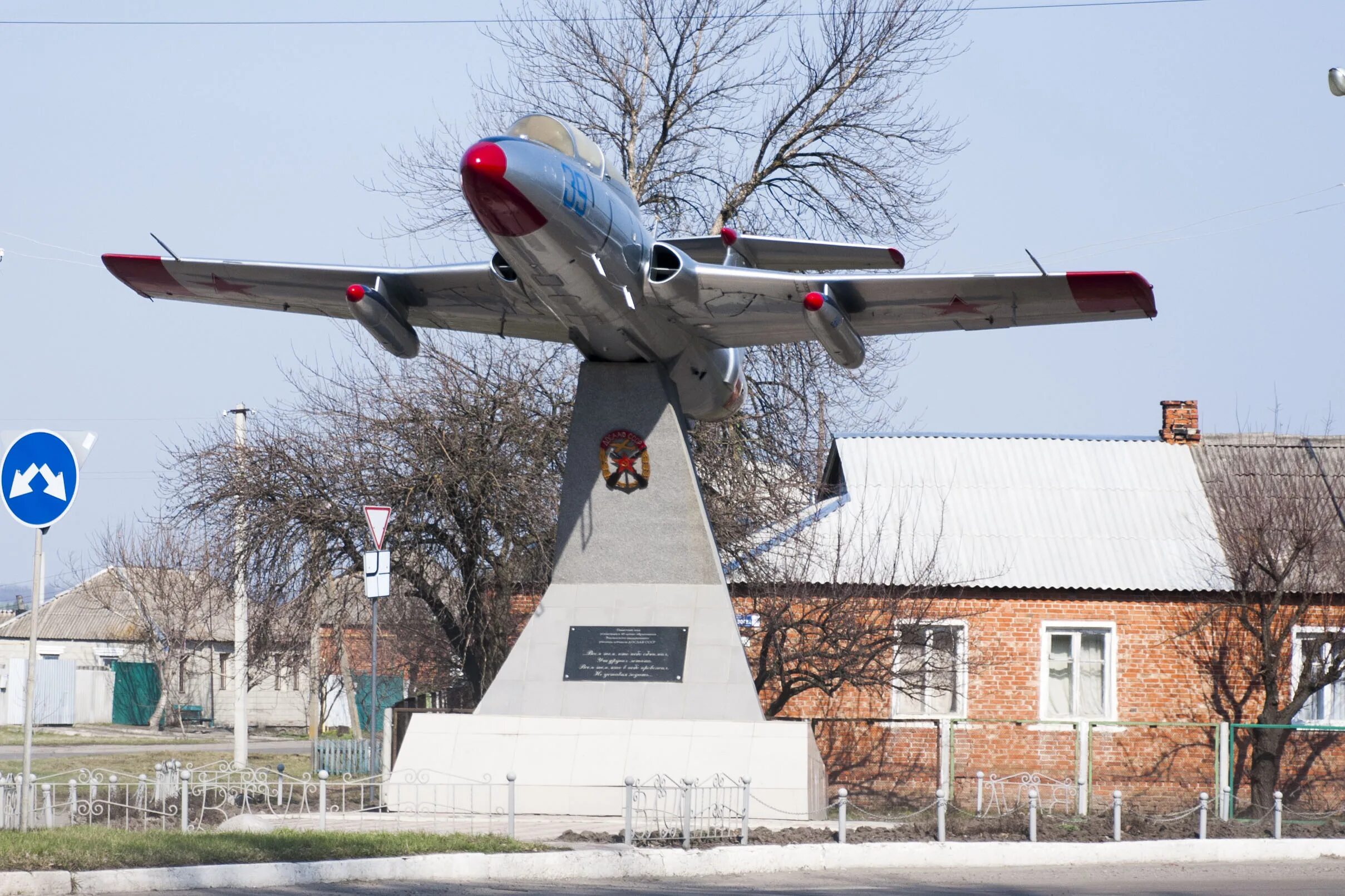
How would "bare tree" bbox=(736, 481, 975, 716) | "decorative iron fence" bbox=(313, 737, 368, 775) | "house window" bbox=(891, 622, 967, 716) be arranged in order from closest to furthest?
"bare tree" bbox=(736, 481, 975, 716)
"house window" bbox=(891, 622, 967, 716)
"decorative iron fence" bbox=(313, 737, 368, 775)

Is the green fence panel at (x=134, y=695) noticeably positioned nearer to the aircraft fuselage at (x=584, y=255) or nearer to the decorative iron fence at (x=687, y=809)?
the aircraft fuselage at (x=584, y=255)

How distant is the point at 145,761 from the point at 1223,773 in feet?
59.8

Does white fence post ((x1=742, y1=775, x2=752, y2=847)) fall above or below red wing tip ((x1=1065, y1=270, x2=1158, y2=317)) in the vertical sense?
below

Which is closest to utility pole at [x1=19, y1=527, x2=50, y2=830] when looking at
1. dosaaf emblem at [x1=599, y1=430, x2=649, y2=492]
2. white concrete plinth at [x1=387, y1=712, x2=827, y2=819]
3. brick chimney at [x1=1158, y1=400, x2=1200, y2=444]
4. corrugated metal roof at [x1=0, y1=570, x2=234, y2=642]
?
white concrete plinth at [x1=387, y1=712, x2=827, y2=819]

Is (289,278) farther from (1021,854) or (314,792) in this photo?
(1021,854)

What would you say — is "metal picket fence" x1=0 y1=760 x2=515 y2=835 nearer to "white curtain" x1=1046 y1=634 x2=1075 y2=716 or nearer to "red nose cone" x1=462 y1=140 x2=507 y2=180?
"red nose cone" x1=462 y1=140 x2=507 y2=180

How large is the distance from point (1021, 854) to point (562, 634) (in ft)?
15.8

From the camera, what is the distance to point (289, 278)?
47.0ft

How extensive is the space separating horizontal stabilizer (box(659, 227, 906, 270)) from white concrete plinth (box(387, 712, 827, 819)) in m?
4.52

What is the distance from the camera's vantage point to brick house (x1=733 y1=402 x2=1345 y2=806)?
20.5 m

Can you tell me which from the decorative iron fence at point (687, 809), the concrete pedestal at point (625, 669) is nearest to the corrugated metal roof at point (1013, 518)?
the concrete pedestal at point (625, 669)

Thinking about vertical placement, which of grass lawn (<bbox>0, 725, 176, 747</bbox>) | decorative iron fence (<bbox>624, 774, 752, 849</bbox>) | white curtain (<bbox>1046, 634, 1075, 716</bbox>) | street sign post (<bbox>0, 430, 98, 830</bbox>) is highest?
street sign post (<bbox>0, 430, 98, 830</bbox>)

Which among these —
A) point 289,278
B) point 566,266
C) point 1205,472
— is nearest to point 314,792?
point 289,278

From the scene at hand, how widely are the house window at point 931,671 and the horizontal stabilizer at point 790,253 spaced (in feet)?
20.1
